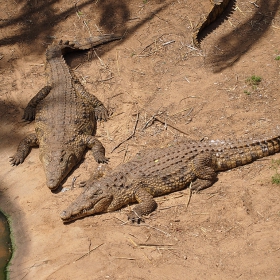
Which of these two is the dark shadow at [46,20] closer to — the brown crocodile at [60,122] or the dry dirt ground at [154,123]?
the dry dirt ground at [154,123]

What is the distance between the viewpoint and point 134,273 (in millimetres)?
4957

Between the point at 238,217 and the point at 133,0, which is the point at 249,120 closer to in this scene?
the point at 238,217

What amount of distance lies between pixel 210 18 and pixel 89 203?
4631 mm

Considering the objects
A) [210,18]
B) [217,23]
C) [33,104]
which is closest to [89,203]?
[33,104]

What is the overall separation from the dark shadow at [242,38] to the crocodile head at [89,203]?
10.6 feet

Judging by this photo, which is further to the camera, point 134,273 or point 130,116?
point 130,116

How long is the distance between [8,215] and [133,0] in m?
5.56

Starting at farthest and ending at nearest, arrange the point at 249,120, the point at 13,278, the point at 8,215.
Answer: the point at 249,120 → the point at 8,215 → the point at 13,278

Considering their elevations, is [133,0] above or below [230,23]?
above

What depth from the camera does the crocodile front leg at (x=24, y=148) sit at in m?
6.93

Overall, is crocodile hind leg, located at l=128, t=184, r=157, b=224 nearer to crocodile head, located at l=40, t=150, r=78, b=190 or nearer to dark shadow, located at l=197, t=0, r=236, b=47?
crocodile head, located at l=40, t=150, r=78, b=190

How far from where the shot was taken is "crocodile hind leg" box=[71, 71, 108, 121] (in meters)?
Answer: 7.55

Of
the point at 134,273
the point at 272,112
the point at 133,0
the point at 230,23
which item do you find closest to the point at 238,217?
the point at 134,273

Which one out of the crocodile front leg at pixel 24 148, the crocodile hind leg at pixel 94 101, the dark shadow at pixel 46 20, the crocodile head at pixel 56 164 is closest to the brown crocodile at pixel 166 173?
the crocodile head at pixel 56 164
